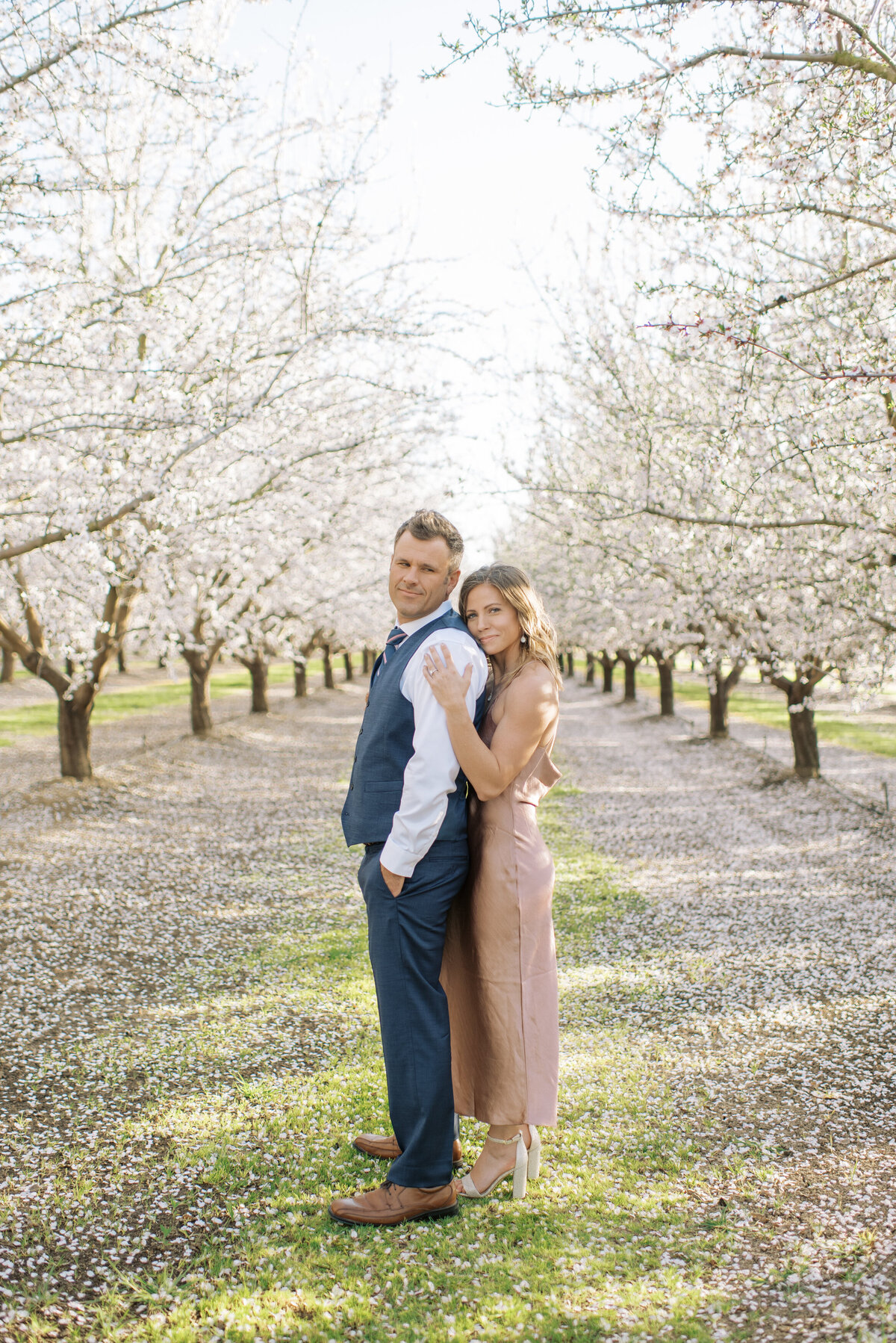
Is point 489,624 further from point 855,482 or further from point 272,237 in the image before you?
point 272,237

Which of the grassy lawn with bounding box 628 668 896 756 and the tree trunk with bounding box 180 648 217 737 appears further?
the grassy lawn with bounding box 628 668 896 756

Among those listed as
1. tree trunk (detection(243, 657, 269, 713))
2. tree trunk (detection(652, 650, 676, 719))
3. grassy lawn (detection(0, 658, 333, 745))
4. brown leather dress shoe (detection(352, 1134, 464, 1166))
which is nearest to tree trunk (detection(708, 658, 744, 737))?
tree trunk (detection(652, 650, 676, 719))

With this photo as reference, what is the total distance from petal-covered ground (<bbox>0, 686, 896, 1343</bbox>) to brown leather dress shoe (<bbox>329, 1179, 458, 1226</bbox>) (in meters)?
0.06

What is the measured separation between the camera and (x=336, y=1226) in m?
3.32

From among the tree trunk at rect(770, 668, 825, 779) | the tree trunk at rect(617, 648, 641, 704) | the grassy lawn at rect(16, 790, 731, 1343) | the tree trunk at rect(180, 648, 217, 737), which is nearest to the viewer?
the grassy lawn at rect(16, 790, 731, 1343)

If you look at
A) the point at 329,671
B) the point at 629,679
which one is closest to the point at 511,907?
the point at 629,679

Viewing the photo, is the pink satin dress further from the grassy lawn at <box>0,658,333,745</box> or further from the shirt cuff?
the grassy lawn at <box>0,658,333,745</box>

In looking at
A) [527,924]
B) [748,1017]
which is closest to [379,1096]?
[527,924]

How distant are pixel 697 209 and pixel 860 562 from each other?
3.86m

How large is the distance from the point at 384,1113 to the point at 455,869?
63.1 inches

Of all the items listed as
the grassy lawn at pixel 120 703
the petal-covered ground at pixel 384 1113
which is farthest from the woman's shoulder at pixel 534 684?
the grassy lawn at pixel 120 703

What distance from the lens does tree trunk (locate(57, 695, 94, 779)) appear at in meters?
12.8

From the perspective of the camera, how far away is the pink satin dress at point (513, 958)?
3.43 meters

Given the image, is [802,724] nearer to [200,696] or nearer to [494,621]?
[494,621]
